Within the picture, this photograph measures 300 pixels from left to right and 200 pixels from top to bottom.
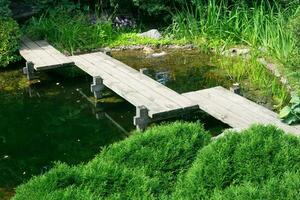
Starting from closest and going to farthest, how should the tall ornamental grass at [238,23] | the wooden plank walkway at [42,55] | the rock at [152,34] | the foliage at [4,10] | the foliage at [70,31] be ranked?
the wooden plank walkway at [42,55] < the tall ornamental grass at [238,23] < the foliage at [4,10] < the foliage at [70,31] < the rock at [152,34]

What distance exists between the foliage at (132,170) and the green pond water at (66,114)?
1559mm

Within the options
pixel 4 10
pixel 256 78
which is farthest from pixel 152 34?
pixel 256 78

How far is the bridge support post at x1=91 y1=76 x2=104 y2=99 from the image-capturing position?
8.22 m

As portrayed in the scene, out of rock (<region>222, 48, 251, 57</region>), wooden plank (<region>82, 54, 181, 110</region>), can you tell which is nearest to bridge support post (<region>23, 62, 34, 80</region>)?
wooden plank (<region>82, 54, 181, 110</region>)

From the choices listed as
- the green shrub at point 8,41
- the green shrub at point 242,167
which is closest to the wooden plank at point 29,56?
the green shrub at point 8,41

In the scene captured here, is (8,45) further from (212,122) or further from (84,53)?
(212,122)

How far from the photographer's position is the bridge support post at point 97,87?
27.0 ft

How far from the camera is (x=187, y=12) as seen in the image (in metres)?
11.2

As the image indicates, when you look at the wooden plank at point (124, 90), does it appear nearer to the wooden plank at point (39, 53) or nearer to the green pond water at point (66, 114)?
the green pond water at point (66, 114)

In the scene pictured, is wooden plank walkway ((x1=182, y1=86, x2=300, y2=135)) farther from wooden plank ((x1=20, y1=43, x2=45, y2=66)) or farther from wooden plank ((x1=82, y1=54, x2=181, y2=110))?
wooden plank ((x1=20, y1=43, x2=45, y2=66))

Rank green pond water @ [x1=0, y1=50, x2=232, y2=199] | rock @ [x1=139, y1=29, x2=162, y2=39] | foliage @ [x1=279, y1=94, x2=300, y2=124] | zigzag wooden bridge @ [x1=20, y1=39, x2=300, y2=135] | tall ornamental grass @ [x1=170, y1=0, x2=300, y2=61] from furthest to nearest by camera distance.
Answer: rock @ [x1=139, y1=29, x2=162, y2=39], tall ornamental grass @ [x1=170, y1=0, x2=300, y2=61], zigzag wooden bridge @ [x1=20, y1=39, x2=300, y2=135], green pond water @ [x1=0, y1=50, x2=232, y2=199], foliage @ [x1=279, y1=94, x2=300, y2=124]

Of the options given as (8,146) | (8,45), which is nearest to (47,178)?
(8,146)

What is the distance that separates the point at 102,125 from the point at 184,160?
278 cm

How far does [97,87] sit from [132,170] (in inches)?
146
